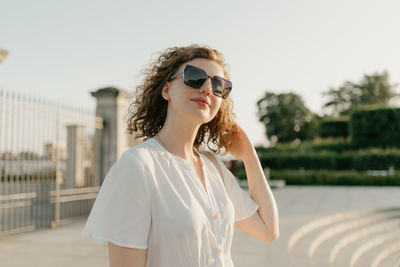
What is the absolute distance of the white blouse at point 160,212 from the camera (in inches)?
43.2

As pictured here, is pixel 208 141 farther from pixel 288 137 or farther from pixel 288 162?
pixel 288 137

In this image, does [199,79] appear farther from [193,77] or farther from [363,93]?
[363,93]

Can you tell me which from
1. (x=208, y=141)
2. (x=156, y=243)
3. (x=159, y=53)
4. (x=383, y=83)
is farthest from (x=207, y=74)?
(x=383, y=83)

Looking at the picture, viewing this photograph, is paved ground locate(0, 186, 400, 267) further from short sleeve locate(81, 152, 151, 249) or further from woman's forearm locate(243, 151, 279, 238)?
short sleeve locate(81, 152, 151, 249)

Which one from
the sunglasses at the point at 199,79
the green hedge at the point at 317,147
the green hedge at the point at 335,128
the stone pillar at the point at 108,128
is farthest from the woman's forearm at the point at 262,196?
the green hedge at the point at 335,128

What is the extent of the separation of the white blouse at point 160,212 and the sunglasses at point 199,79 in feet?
0.91

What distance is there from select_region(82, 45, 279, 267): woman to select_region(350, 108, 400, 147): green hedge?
72.1 feet

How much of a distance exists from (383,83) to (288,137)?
1247 cm

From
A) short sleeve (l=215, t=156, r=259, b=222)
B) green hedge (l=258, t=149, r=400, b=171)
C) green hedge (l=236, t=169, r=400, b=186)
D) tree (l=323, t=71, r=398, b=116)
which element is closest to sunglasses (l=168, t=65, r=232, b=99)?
short sleeve (l=215, t=156, r=259, b=222)

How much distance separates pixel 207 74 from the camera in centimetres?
144

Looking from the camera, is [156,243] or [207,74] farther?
[207,74]

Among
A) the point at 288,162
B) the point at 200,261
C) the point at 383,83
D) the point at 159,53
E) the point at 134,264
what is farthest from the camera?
the point at 383,83

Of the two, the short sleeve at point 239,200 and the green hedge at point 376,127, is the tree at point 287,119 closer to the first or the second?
the green hedge at point 376,127

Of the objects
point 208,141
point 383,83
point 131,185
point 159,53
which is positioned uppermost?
point 383,83
